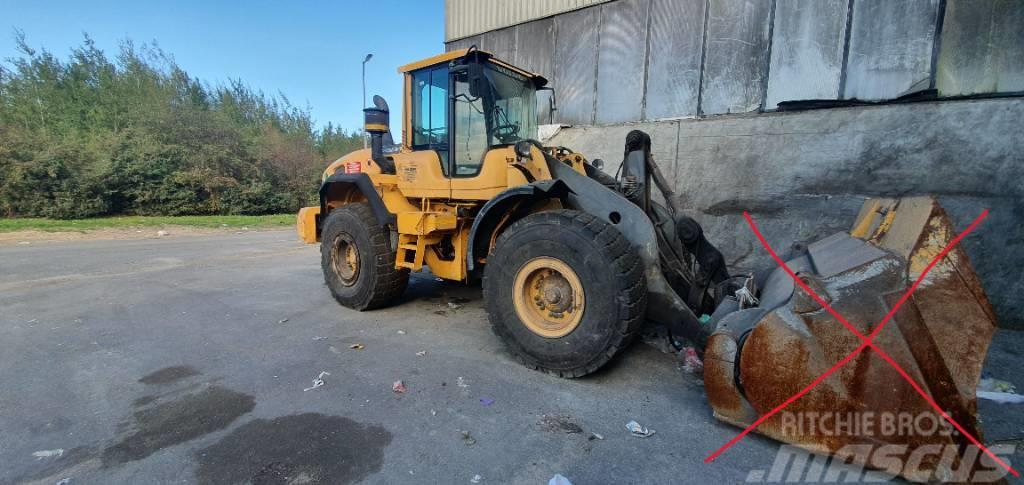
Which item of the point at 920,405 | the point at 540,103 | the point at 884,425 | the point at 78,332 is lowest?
the point at 78,332

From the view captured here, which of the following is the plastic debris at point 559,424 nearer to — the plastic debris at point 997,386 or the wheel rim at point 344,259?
the plastic debris at point 997,386

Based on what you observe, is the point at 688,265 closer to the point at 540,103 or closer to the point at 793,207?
the point at 540,103

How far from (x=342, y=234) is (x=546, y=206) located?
8.59 ft

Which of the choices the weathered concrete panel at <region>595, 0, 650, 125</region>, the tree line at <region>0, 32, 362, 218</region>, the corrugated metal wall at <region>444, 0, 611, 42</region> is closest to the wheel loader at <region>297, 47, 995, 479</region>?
the weathered concrete panel at <region>595, 0, 650, 125</region>

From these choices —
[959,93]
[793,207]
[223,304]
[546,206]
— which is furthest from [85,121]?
[959,93]

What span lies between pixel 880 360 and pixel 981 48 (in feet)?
19.4

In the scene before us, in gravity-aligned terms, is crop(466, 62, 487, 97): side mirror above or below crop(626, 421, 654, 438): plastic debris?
above

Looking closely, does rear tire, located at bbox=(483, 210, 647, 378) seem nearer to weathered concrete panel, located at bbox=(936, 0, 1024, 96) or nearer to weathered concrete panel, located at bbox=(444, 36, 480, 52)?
weathered concrete panel, located at bbox=(936, 0, 1024, 96)

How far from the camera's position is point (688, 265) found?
381 centimetres

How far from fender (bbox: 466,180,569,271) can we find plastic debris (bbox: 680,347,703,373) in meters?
1.61

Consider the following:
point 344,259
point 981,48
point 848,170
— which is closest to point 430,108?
point 344,259

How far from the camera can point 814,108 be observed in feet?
19.7

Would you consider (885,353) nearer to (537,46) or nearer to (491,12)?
(537,46)

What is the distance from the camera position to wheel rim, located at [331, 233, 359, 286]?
194 inches
